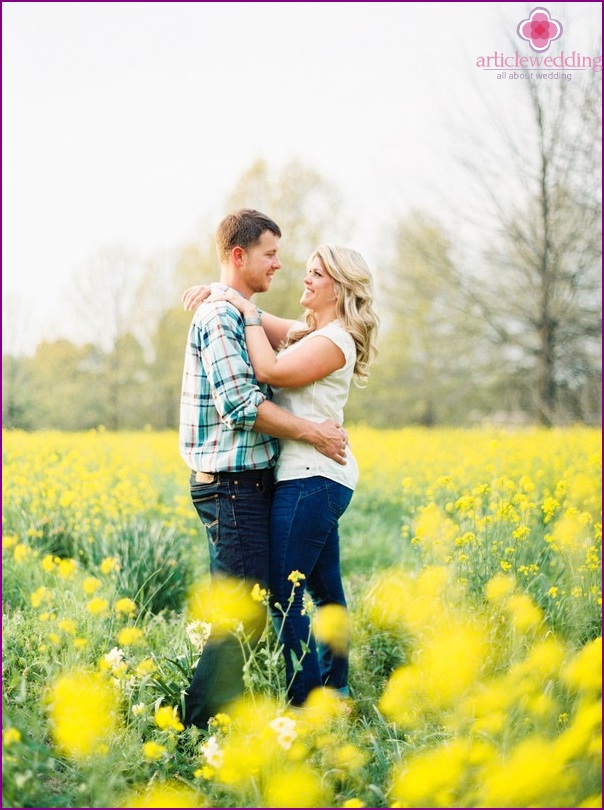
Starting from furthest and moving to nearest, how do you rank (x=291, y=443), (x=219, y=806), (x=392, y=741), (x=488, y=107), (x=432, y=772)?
1. (x=488, y=107)
2. (x=291, y=443)
3. (x=392, y=741)
4. (x=219, y=806)
5. (x=432, y=772)

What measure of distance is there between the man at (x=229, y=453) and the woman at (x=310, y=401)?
0.06m

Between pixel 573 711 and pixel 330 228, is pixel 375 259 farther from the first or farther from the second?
pixel 573 711

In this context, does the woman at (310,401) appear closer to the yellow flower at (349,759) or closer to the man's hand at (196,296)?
the man's hand at (196,296)

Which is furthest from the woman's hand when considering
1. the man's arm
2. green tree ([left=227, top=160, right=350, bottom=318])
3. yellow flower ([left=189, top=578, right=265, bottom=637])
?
green tree ([left=227, top=160, right=350, bottom=318])

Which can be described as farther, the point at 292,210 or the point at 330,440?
the point at 292,210

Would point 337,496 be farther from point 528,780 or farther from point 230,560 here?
point 528,780

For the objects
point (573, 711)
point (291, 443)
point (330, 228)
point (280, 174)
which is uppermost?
point (280, 174)

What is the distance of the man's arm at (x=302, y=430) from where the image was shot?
10.3 feet

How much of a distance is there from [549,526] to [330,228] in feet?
49.6

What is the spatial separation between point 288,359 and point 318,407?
0.28 m

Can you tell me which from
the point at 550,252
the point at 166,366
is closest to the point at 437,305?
the point at 550,252

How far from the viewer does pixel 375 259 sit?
16219 mm

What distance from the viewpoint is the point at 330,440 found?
10.6ft

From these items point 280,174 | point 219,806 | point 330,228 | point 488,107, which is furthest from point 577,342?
point 219,806
